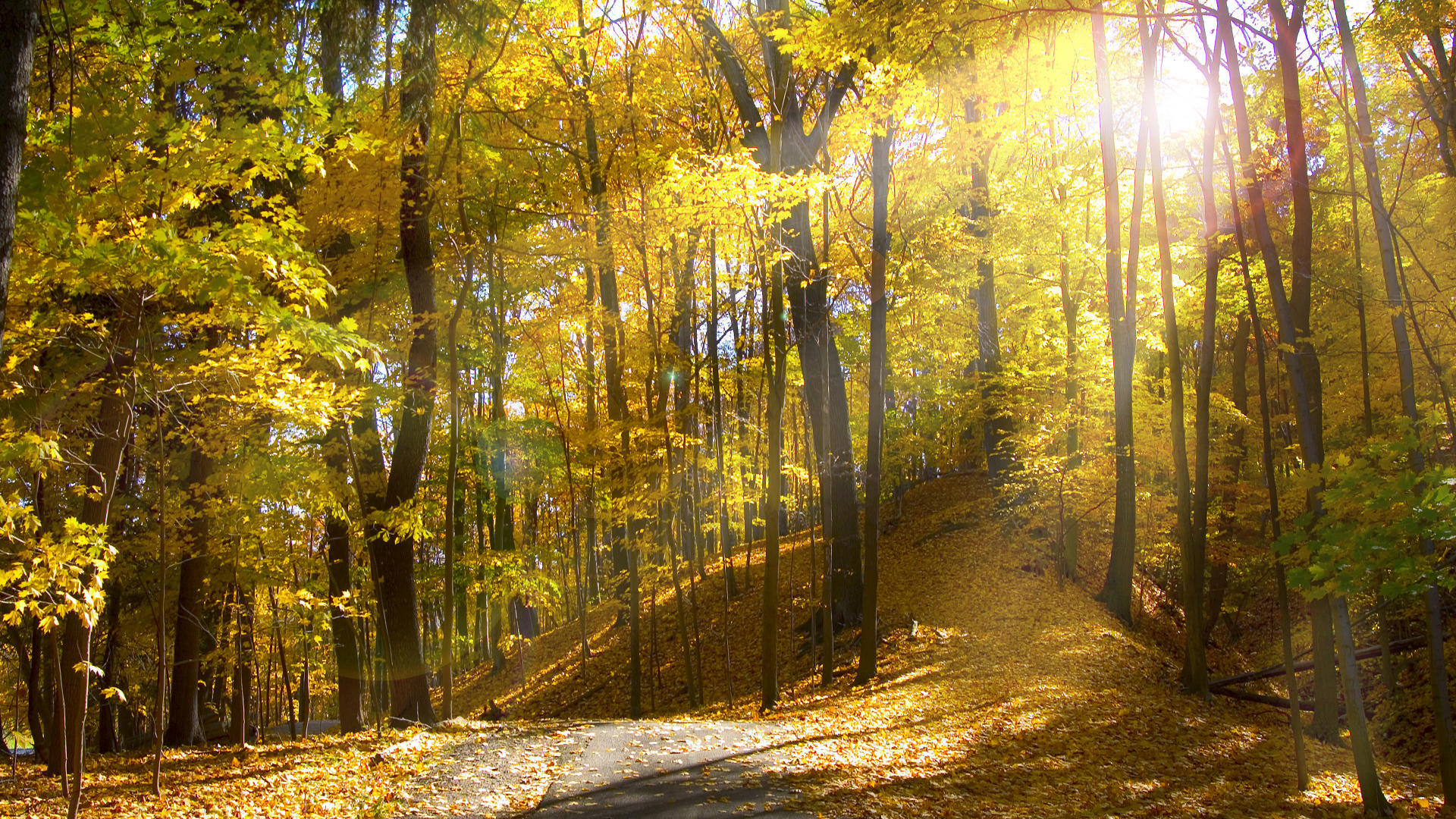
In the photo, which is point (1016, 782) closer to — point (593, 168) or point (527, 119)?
point (593, 168)

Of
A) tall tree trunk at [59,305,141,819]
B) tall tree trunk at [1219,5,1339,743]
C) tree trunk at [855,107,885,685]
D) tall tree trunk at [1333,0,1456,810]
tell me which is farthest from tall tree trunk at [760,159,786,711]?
tall tree trunk at [59,305,141,819]

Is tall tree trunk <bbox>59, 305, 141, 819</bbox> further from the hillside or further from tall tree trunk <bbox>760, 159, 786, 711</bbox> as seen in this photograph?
tall tree trunk <bbox>760, 159, 786, 711</bbox>

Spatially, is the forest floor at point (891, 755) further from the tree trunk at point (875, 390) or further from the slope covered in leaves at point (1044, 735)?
the tree trunk at point (875, 390)

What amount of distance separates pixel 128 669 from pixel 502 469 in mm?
8562

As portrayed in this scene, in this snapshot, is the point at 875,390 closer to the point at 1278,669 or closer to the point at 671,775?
the point at 671,775

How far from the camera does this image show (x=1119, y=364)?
13070 millimetres

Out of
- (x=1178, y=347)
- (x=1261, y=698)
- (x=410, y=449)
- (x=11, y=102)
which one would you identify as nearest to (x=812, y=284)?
(x=1178, y=347)

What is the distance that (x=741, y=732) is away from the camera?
8227 mm

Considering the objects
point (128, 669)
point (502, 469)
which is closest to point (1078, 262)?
point (502, 469)

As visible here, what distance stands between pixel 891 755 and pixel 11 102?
300 inches

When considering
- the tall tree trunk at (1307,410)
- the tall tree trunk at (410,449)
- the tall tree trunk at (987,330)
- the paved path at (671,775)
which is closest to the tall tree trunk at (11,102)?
the paved path at (671,775)

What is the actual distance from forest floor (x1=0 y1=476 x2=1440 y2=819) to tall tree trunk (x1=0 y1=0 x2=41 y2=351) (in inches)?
169

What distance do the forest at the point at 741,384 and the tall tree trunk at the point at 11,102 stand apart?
3 cm

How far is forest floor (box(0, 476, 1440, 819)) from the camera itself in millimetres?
6188
